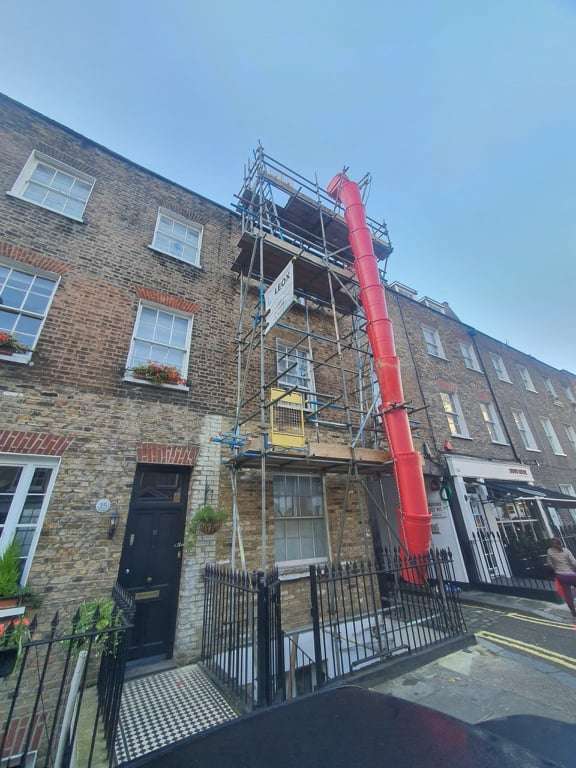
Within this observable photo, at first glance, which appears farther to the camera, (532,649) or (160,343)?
(160,343)

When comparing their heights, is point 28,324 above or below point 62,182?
below

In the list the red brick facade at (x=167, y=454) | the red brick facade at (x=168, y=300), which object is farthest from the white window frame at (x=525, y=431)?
the red brick facade at (x=168, y=300)

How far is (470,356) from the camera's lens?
1585cm

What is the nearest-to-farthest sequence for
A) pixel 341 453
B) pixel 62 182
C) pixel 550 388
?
1. pixel 341 453
2. pixel 62 182
3. pixel 550 388

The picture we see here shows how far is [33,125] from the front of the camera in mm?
7785

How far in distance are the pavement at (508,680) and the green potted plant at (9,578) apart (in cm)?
512

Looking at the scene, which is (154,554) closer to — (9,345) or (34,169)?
(9,345)

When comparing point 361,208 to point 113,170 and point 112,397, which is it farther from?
point 112,397

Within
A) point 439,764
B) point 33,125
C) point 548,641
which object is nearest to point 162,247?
point 33,125

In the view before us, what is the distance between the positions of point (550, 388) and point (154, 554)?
23.9m

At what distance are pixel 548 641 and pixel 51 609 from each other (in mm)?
8261

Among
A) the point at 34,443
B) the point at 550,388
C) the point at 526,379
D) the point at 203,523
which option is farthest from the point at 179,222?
the point at 550,388

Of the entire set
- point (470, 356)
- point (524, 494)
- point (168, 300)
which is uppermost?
point (470, 356)

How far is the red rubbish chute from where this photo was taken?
676cm
